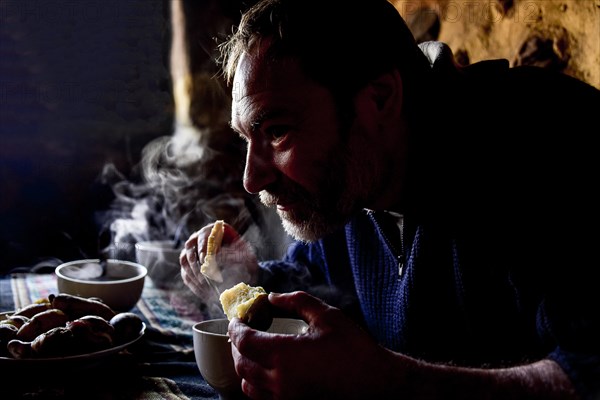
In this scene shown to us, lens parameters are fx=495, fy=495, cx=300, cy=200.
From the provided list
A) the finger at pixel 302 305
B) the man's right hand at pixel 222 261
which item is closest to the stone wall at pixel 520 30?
the man's right hand at pixel 222 261

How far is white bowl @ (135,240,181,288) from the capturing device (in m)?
2.71

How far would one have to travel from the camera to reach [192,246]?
2.28 meters

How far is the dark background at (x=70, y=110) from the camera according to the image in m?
5.18

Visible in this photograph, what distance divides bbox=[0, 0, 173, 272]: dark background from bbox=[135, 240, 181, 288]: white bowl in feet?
9.90

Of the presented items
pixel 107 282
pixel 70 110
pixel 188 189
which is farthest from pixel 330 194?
pixel 70 110

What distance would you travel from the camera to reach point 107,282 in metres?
2.04

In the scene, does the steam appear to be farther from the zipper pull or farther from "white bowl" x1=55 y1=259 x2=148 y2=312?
the zipper pull

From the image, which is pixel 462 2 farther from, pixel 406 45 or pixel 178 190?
pixel 178 190

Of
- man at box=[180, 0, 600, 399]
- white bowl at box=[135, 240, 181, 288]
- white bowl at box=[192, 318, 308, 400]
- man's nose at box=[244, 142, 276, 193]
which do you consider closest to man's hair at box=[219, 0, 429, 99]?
man at box=[180, 0, 600, 399]

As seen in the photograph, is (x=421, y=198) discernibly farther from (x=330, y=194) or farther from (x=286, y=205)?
(x=286, y=205)

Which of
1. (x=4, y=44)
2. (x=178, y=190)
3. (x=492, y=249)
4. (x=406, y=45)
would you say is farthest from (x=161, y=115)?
(x=492, y=249)

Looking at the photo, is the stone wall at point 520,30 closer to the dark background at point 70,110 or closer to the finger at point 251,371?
the finger at point 251,371

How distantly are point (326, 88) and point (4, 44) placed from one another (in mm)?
4749

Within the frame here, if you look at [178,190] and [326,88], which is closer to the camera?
[326,88]
